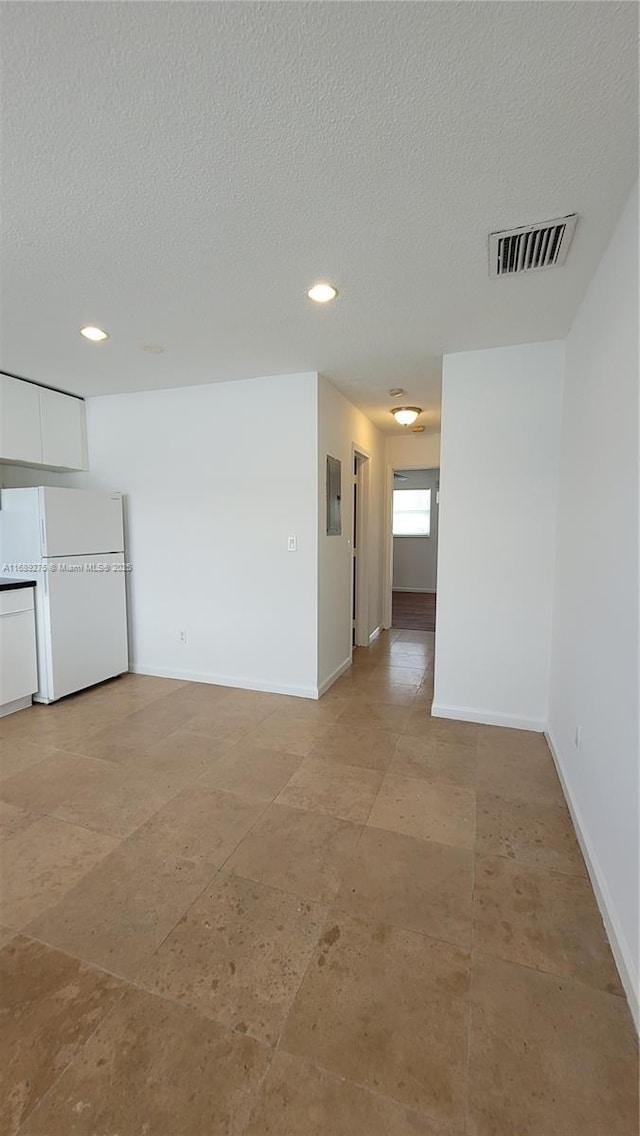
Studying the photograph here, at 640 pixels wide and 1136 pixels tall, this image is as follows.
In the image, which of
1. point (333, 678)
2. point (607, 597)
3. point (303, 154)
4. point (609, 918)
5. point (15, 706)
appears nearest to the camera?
point (303, 154)

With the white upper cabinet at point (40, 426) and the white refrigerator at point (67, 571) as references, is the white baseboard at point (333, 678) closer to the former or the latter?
the white refrigerator at point (67, 571)

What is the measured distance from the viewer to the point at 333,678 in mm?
4000

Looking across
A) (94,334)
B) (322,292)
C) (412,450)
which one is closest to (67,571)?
(94,334)

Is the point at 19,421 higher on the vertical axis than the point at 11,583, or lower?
higher

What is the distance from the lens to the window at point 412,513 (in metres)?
9.00

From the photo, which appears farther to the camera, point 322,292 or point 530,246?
point 322,292

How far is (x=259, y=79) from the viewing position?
1.18 metres

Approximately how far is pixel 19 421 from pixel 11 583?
131 cm

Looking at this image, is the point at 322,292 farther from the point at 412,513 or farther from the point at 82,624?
the point at 412,513

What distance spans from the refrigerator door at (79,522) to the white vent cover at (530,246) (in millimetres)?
3188

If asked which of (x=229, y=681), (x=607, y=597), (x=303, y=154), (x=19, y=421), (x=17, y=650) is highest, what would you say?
(x=303, y=154)

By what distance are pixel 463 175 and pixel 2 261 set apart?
193 centimetres

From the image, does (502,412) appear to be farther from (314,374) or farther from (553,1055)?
(553,1055)

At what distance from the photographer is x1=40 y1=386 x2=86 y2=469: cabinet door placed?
381 centimetres
